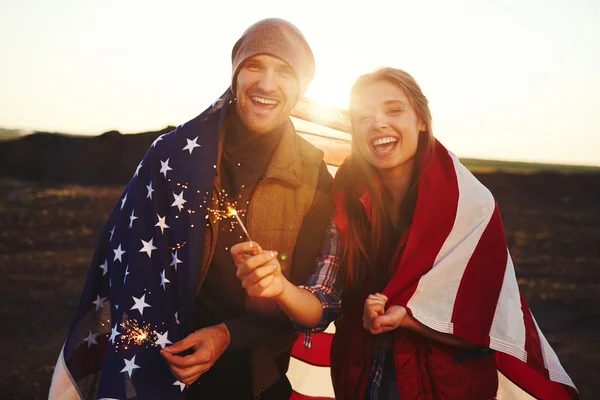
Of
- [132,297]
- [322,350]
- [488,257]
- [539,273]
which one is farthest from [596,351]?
[132,297]

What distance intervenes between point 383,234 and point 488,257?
0.53m

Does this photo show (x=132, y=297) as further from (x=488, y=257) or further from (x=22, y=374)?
(x=22, y=374)

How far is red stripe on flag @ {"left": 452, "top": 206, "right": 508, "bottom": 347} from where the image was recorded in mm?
2389

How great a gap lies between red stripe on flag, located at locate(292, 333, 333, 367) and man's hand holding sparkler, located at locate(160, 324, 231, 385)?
146 cm

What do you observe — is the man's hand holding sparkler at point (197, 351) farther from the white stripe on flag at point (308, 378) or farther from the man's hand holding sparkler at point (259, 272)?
the white stripe on flag at point (308, 378)

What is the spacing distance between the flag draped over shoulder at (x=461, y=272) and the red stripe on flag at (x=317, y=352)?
148cm

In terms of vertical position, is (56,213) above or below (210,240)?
below

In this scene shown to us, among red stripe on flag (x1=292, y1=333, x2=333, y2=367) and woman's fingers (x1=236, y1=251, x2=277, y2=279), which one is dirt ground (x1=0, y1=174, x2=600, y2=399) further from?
woman's fingers (x1=236, y1=251, x2=277, y2=279)

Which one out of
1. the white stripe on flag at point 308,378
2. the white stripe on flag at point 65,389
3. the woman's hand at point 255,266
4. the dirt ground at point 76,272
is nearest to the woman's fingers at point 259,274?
the woman's hand at point 255,266

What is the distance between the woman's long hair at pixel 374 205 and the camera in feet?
8.31

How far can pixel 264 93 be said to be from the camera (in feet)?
8.29

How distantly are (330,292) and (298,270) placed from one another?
0.64 feet

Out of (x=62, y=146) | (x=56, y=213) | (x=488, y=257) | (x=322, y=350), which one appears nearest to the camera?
(x=488, y=257)

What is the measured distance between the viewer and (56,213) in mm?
18516
